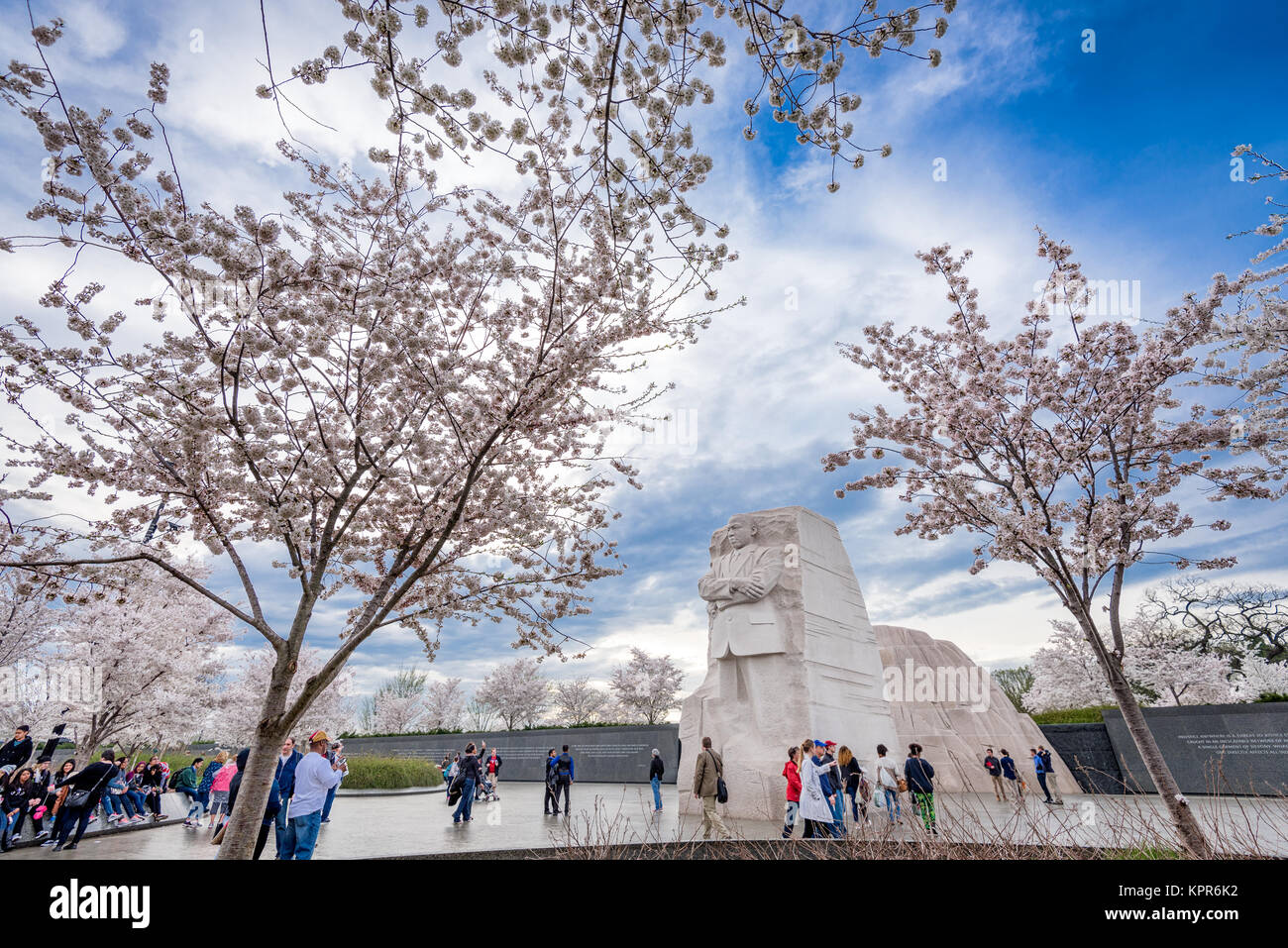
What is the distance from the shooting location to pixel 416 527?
6348 mm

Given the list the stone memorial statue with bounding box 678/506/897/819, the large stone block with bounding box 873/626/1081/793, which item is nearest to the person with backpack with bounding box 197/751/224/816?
the stone memorial statue with bounding box 678/506/897/819

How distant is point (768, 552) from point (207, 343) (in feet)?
32.0

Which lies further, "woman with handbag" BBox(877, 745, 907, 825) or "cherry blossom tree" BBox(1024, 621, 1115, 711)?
"cherry blossom tree" BBox(1024, 621, 1115, 711)

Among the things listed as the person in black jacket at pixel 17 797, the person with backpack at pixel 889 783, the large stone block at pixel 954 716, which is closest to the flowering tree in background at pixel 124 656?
the person in black jacket at pixel 17 797

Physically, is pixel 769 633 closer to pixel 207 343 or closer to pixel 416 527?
pixel 416 527

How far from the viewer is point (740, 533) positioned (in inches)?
509

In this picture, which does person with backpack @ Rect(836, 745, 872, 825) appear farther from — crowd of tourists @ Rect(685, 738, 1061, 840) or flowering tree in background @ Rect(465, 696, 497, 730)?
flowering tree in background @ Rect(465, 696, 497, 730)

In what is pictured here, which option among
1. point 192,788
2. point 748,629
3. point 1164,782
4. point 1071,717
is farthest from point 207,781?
point 1071,717

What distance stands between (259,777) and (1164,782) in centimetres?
781

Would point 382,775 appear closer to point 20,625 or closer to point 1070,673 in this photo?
point 20,625

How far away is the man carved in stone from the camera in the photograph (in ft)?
37.7

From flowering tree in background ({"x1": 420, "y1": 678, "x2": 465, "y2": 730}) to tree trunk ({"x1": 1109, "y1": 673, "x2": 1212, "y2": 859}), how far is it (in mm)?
49051
